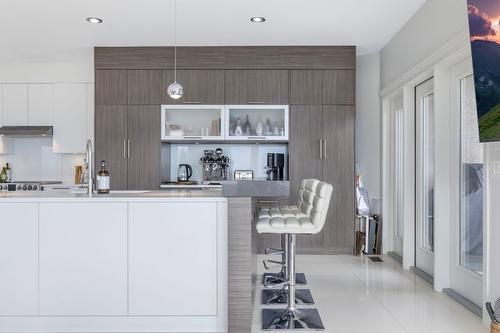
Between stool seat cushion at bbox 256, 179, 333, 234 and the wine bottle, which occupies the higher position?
the wine bottle

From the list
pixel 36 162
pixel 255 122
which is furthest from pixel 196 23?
pixel 36 162

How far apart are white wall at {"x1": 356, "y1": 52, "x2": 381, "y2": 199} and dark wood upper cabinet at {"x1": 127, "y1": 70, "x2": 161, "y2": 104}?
102 inches

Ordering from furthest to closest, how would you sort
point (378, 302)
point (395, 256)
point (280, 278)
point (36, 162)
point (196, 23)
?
1. point (36, 162)
2. point (395, 256)
3. point (196, 23)
4. point (280, 278)
5. point (378, 302)

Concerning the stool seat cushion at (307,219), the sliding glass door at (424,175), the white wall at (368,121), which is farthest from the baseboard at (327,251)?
the stool seat cushion at (307,219)

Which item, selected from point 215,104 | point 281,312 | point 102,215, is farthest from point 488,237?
point 215,104

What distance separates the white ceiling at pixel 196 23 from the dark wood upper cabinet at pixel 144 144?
2.76 feet

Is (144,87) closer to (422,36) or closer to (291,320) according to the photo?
(422,36)

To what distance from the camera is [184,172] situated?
5.54 metres

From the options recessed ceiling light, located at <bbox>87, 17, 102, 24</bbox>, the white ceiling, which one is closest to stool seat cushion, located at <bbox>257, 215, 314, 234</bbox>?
the white ceiling

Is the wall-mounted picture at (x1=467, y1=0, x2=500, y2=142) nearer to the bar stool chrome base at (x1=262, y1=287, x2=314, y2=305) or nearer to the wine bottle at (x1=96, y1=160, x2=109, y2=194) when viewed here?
the bar stool chrome base at (x1=262, y1=287, x2=314, y2=305)

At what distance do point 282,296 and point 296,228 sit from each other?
3.28 feet

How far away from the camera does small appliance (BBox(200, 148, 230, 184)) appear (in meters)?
5.45

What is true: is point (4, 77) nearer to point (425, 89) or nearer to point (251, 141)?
point (251, 141)

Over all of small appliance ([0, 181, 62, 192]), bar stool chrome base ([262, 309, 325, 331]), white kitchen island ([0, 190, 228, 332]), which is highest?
small appliance ([0, 181, 62, 192])
